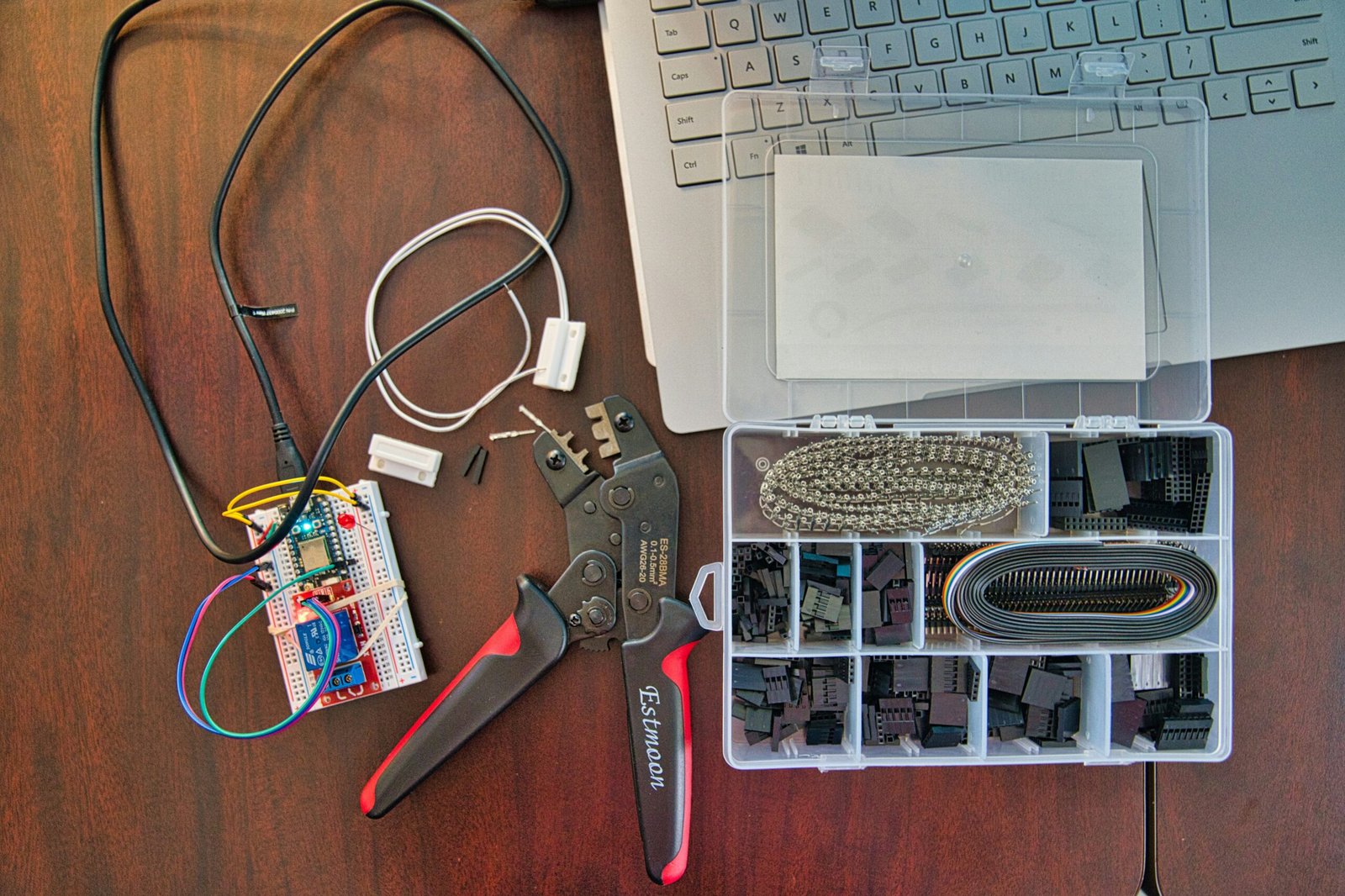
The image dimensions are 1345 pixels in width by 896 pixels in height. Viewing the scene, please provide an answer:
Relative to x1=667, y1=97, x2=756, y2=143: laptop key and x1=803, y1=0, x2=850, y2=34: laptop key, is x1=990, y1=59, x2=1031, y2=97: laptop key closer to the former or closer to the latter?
x1=803, y1=0, x2=850, y2=34: laptop key

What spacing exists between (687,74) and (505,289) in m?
0.25

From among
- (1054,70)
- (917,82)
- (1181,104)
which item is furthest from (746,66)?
(1181,104)

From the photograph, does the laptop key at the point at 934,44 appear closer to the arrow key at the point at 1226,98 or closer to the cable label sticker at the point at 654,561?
the arrow key at the point at 1226,98

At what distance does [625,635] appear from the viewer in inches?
30.8

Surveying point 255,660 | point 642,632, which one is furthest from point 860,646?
point 255,660

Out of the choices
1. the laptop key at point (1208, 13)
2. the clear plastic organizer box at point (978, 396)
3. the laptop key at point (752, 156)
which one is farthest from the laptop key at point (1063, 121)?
the laptop key at point (752, 156)

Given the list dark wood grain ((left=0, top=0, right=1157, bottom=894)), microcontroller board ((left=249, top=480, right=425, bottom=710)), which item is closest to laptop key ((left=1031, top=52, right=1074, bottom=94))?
dark wood grain ((left=0, top=0, right=1157, bottom=894))

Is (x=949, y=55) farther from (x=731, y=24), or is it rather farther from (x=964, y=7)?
(x=731, y=24)

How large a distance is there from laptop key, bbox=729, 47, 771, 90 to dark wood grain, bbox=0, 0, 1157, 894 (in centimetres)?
14

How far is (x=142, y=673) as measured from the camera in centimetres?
81

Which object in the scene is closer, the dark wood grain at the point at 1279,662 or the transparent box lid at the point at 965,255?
the transparent box lid at the point at 965,255

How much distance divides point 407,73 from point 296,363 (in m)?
0.30

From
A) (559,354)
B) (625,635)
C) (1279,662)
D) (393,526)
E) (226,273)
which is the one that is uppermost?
(226,273)

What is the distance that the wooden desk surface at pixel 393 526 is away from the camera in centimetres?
79
